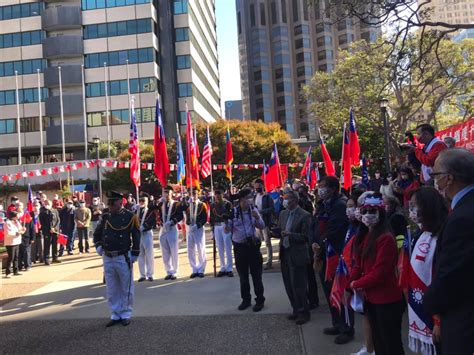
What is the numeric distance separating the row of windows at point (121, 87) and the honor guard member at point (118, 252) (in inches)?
1667

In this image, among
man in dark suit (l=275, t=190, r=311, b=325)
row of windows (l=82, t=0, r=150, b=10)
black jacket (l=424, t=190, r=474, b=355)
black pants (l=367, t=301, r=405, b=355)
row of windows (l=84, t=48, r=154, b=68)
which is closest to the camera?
black jacket (l=424, t=190, r=474, b=355)

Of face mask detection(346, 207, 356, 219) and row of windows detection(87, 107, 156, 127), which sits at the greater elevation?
row of windows detection(87, 107, 156, 127)

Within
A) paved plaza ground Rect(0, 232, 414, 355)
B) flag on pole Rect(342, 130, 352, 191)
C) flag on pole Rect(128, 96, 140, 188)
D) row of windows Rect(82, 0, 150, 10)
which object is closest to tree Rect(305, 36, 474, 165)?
flag on pole Rect(342, 130, 352, 191)

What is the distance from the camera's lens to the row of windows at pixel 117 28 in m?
48.7

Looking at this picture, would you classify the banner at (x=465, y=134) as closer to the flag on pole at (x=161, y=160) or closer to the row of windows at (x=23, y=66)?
the flag on pole at (x=161, y=160)

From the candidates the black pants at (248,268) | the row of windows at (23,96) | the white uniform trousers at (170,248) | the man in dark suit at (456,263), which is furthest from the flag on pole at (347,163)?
the row of windows at (23,96)

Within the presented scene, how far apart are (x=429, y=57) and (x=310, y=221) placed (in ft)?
69.2

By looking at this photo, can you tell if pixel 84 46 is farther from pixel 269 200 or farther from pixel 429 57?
pixel 269 200

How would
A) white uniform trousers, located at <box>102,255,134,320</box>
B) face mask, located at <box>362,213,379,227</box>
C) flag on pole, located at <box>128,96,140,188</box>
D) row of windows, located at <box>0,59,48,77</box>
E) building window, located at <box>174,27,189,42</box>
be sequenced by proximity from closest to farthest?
face mask, located at <box>362,213,379,227</box>
white uniform trousers, located at <box>102,255,134,320</box>
flag on pole, located at <box>128,96,140,188</box>
row of windows, located at <box>0,59,48,77</box>
building window, located at <box>174,27,189,42</box>

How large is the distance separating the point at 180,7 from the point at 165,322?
49363 millimetres

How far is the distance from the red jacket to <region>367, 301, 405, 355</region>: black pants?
7 centimetres

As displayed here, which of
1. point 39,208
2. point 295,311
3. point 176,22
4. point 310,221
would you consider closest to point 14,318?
point 295,311

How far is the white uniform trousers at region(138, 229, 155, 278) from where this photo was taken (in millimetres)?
9945

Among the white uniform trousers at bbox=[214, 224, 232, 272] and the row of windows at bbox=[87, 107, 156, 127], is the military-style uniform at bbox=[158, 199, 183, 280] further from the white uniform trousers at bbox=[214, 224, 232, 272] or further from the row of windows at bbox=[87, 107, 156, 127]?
the row of windows at bbox=[87, 107, 156, 127]
